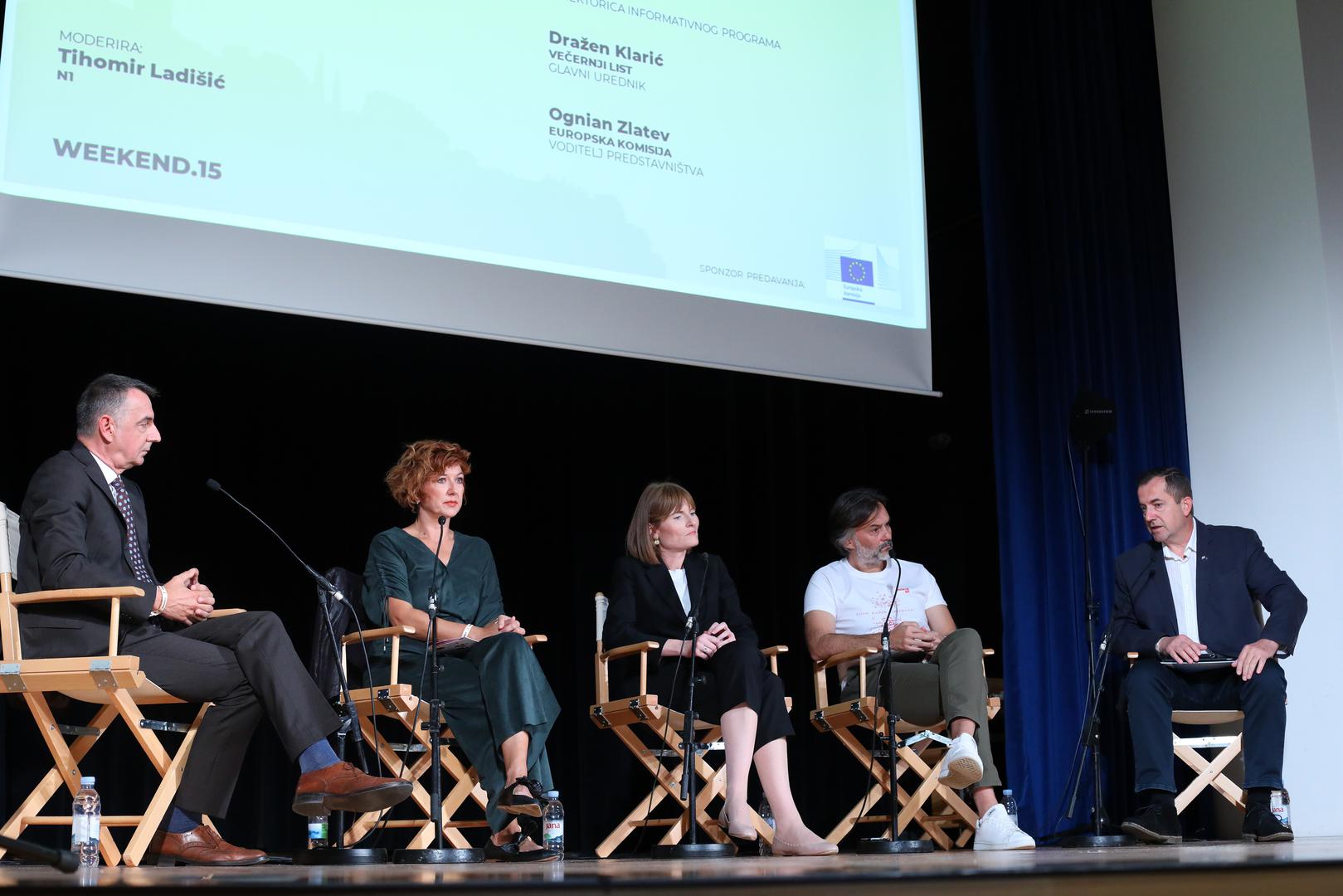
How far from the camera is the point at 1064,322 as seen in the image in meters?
4.86

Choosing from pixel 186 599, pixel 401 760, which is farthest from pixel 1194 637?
pixel 186 599

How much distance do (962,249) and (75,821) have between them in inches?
178

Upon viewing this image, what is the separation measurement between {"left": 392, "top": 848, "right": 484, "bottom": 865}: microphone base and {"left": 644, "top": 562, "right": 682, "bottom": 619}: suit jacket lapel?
1.09m

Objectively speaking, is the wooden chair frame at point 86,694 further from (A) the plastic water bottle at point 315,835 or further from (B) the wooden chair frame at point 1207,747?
(B) the wooden chair frame at point 1207,747

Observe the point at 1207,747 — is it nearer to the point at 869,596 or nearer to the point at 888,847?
the point at 869,596

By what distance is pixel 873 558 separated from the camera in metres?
4.53

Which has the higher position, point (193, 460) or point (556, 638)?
point (193, 460)

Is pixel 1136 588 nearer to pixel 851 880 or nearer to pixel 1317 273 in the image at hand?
pixel 1317 273

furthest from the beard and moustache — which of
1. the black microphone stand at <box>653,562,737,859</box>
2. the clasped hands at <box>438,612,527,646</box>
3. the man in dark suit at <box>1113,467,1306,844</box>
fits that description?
the clasped hands at <box>438,612,527,646</box>

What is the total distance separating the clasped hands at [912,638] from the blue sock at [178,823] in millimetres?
2028

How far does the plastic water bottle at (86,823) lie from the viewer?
308cm

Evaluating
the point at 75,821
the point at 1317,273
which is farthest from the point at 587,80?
the point at 1317,273

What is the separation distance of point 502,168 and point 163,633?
1471mm

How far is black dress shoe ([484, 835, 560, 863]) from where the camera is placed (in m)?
3.33
